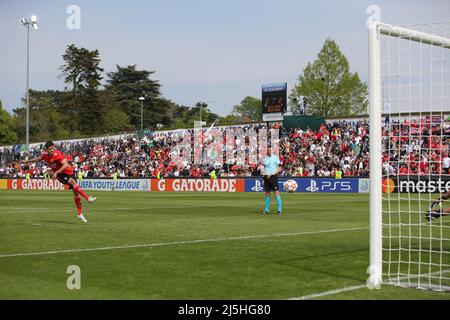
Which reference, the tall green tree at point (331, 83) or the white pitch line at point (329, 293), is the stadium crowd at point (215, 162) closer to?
the white pitch line at point (329, 293)

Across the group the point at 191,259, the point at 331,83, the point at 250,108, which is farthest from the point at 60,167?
the point at 250,108

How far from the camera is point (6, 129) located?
10812cm

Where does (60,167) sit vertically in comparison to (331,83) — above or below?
below

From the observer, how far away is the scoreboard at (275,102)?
191 feet

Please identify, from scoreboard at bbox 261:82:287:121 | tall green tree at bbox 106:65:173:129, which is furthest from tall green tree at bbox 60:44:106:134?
scoreboard at bbox 261:82:287:121

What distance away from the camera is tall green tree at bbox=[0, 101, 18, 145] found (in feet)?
354

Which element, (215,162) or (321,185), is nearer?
(321,185)

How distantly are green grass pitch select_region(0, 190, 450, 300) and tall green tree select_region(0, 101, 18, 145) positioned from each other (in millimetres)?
95699

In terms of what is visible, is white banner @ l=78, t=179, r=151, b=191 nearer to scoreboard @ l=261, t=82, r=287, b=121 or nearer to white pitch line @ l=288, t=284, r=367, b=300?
scoreboard @ l=261, t=82, r=287, b=121

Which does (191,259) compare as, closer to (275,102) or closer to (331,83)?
(275,102)

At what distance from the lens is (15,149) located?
248 feet

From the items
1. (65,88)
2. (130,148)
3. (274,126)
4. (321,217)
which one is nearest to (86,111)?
(65,88)

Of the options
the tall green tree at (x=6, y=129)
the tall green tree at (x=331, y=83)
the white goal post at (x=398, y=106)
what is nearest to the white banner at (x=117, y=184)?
the tall green tree at (x=331, y=83)

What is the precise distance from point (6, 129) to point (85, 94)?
48.5ft
